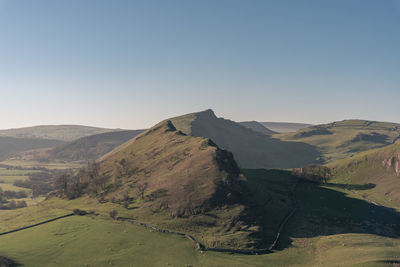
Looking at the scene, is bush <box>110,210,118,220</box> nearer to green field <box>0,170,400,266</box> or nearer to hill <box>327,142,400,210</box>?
green field <box>0,170,400,266</box>

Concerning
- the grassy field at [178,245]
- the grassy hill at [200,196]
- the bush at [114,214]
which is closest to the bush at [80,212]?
the grassy field at [178,245]

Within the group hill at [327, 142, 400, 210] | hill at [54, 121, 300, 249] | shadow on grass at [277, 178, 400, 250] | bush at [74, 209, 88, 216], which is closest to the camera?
hill at [54, 121, 300, 249]

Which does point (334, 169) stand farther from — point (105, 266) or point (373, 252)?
point (105, 266)

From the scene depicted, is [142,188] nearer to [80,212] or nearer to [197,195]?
[80,212]

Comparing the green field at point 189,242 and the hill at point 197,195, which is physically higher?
the hill at point 197,195

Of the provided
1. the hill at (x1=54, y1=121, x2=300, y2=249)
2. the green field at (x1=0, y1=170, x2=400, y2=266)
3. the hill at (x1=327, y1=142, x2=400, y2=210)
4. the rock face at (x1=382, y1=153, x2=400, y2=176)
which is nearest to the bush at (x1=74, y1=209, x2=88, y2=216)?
the green field at (x1=0, y1=170, x2=400, y2=266)

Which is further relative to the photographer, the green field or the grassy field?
the green field

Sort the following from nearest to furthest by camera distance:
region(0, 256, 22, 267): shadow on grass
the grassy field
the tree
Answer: region(0, 256, 22, 267): shadow on grass
the grassy field
the tree

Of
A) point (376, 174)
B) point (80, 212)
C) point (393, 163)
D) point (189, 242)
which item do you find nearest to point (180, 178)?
point (189, 242)

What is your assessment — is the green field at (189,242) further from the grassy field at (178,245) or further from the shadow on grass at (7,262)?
the shadow on grass at (7,262)

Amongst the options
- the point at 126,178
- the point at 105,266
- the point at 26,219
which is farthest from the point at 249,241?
the point at 26,219
